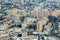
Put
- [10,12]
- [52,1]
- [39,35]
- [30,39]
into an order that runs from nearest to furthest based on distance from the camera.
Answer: [30,39] → [39,35] → [10,12] → [52,1]

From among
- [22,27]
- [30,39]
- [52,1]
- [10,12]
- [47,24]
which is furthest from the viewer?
[52,1]

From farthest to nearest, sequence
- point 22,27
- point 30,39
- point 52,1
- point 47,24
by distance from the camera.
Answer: point 52,1 < point 47,24 < point 22,27 < point 30,39

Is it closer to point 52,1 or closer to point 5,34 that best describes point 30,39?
point 5,34

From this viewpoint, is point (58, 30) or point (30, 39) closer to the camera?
point (30, 39)

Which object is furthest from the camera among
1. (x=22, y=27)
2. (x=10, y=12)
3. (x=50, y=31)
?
(x=10, y=12)

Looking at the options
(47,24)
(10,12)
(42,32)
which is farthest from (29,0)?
(42,32)

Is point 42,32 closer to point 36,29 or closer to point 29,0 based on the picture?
point 36,29

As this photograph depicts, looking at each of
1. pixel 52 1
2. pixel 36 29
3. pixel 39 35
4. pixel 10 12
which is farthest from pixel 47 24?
pixel 52 1

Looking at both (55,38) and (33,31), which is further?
(33,31)
